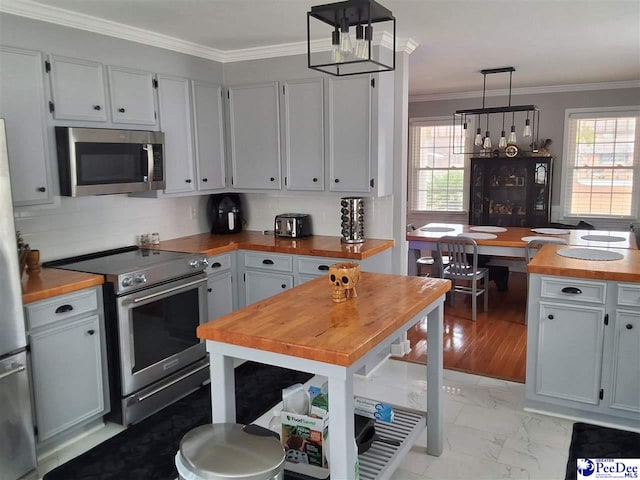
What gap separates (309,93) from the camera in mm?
4152

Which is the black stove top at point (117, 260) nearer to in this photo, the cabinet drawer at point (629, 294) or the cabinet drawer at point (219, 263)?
the cabinet drawer at point (219, 263)

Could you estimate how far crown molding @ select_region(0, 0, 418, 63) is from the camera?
306 centimetres

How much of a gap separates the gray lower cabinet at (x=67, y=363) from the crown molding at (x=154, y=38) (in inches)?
65.1

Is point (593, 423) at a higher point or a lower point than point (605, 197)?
lower

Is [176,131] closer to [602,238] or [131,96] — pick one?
[131,96]

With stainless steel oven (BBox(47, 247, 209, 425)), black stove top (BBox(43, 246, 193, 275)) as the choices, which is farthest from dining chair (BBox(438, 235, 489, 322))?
black stove top (BBox(43, 246, 193, 275))

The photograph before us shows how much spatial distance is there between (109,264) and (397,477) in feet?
7.14

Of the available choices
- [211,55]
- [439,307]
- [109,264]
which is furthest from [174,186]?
[439,307]

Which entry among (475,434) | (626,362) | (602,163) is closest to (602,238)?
(602,163)

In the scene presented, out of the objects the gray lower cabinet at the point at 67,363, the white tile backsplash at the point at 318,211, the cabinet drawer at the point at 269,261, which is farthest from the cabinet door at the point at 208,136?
the gray lower cabinet at the point at 67,363

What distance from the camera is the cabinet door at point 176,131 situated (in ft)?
13.0

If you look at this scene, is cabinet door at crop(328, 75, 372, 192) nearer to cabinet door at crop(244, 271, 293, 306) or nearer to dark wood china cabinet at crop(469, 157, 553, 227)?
cabinet door at crop(244, 271, 293, 306)

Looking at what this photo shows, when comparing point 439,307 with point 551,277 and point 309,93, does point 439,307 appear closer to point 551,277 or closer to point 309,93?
point 551,277

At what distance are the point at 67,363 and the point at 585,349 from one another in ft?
9.82
